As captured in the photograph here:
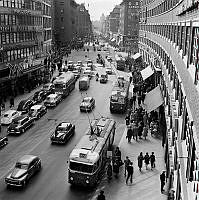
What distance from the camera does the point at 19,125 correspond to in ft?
106

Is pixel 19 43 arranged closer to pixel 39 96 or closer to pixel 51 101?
pixel 39 96

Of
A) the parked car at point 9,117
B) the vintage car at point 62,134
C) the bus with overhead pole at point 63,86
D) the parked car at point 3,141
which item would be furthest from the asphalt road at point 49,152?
the parked car at point 9,117

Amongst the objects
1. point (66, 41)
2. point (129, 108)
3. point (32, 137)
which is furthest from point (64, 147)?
A: point (66, 41)

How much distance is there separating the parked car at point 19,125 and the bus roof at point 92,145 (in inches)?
344

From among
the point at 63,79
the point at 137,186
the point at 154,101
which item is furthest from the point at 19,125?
the point at 63,79

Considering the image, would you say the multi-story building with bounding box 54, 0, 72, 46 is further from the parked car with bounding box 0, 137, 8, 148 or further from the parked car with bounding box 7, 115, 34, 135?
the parked car with bounding box 0, 137, 8, 148

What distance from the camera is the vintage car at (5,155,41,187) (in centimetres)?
2178

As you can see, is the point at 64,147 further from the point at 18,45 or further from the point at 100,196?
the point at 18,45

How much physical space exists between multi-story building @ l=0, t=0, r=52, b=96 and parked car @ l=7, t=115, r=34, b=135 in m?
12.2

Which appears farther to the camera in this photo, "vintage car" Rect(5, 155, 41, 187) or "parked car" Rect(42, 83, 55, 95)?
"parked car" Rect(42, 83, 55, 95)

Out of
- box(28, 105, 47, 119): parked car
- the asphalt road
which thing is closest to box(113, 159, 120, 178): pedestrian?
the asphalt road

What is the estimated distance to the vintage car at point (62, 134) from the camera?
29.9 meters

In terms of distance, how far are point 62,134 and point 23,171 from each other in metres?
8.29

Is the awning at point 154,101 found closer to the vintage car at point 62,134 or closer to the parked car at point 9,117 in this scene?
the vintage car at point 62,134
